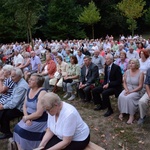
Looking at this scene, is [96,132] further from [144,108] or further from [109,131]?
[144,108]

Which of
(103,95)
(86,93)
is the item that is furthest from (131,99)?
(86,93)

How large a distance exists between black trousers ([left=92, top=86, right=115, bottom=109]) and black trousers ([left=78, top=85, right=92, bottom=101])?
0.36 metres

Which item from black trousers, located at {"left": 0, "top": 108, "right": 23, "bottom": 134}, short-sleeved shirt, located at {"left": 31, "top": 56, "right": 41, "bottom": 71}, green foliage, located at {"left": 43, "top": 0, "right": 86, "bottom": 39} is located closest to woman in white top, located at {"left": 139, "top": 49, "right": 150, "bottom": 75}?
black trousers, located at {"left": 0, "top": 108, "right": 23, "bottom": 134}

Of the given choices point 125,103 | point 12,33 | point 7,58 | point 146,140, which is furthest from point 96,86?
point 12,33

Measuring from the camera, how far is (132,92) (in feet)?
16.3

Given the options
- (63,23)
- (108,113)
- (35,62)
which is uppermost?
(63,23)

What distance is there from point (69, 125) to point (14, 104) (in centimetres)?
189

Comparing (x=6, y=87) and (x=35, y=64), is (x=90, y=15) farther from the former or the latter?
(x=6, y=87)

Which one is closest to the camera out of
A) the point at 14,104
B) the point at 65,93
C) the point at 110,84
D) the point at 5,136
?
the point at 14,104

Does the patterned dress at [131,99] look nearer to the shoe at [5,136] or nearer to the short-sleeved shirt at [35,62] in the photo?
the shoe at [5,136]

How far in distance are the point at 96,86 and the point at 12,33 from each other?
2956 cm

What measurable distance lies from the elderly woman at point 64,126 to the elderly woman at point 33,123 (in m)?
0.63

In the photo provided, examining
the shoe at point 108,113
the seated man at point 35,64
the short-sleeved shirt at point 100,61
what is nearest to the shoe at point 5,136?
the shoe at point 108,113

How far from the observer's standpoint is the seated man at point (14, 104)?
14.3 ft
